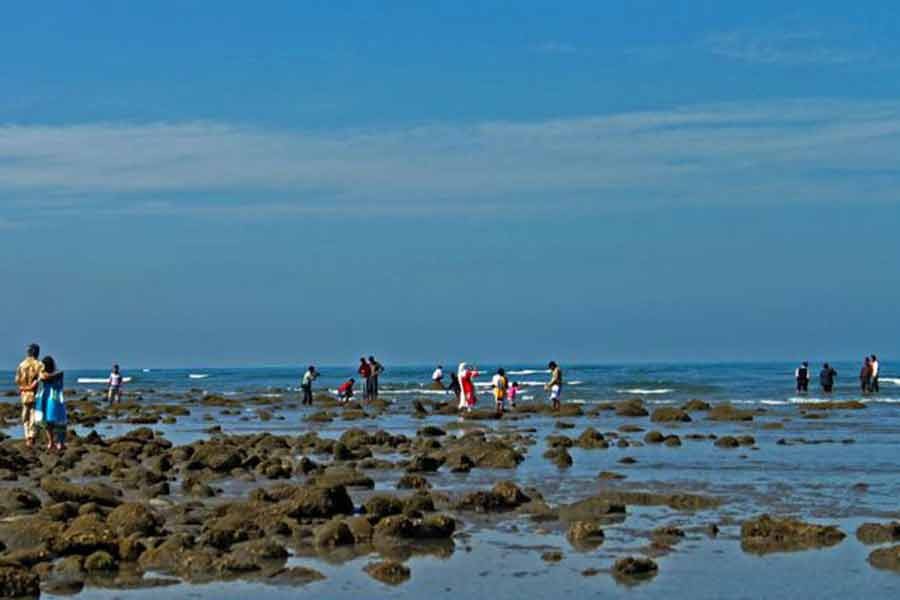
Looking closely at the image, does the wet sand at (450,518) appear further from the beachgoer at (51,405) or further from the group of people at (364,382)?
the group of people at (364,382)

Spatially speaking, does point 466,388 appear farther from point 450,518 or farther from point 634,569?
point 634,569

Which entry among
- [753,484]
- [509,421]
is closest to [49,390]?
[753,484]

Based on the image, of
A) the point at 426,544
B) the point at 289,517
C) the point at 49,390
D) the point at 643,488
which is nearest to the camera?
the point at 426,544

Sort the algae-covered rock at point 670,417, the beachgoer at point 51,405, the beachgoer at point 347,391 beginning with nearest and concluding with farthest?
the beachgoer at point 51,405 → the algae-covered rock at point 670,417 → the beachgoer at point 347,391

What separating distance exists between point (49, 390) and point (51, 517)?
1038 cm

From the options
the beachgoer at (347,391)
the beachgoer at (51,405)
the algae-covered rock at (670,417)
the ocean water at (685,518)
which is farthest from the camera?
the beachgoer at (347,391)

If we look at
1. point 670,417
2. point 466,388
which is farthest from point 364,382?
point 670,417

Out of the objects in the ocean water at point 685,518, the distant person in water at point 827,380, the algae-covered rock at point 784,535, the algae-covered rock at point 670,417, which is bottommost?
the algae-covered rock at point 670,417

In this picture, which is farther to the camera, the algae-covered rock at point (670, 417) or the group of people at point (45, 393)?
the algae-covered rock at point (670, 417)

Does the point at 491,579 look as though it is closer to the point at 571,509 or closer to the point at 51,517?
the point at 571,509

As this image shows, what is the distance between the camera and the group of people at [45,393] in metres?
24.8

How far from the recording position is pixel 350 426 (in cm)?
3878

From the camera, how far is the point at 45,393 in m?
24.9

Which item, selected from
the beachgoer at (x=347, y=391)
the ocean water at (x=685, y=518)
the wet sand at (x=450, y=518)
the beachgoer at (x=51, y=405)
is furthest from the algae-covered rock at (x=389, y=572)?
the beachgoer at (x=347, y=391)
